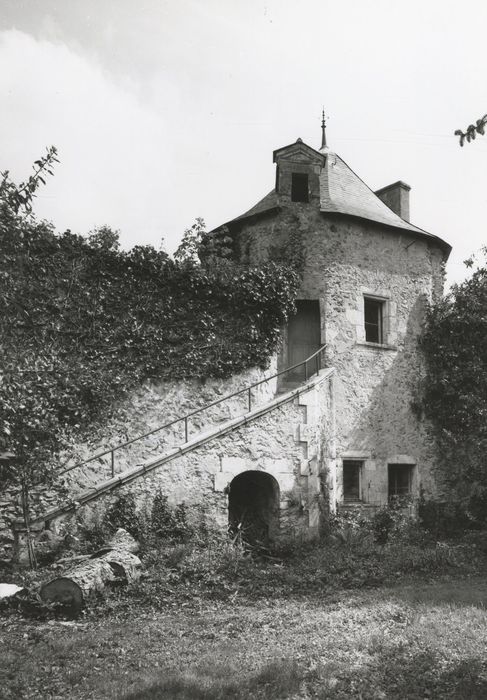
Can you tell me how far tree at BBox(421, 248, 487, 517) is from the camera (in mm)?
15008

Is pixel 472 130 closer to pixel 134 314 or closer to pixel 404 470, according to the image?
pixel 134 314

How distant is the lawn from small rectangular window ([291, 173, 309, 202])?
997cm

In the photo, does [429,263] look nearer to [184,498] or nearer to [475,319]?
[475,319]

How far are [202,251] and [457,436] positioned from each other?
790 cm

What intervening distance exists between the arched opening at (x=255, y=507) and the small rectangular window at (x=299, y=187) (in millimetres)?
7272

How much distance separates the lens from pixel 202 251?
15.6m

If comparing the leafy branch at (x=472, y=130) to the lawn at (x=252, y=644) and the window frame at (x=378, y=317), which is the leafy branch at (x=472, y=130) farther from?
the window frame at (x=378, y=317)

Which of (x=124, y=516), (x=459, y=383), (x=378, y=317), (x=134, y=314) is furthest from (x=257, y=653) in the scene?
(x=378, y=317)

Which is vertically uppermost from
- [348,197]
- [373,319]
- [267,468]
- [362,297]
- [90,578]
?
[348,197]

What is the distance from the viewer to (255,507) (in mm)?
12664

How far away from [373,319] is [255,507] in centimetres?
591

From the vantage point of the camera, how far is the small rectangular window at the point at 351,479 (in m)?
14.5

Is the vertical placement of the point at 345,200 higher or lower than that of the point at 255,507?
higher

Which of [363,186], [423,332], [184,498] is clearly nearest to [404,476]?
[423,332]
